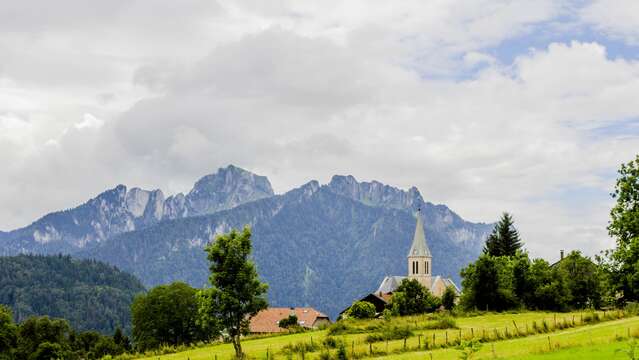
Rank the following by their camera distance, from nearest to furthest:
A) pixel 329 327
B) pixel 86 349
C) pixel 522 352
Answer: pixel 522 352, pixel 329 327, pixel 86 349

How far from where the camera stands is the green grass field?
126ft

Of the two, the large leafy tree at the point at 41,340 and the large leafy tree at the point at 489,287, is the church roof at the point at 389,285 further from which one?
the large leafy tree at the point at 489,287

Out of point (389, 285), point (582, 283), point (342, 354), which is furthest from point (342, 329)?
point (389, 285)

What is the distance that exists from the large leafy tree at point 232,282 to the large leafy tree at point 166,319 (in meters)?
69.2

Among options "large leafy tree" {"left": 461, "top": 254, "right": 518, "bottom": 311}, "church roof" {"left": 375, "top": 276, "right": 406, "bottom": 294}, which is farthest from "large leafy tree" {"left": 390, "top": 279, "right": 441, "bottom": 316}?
"church roof" {"left": 375, "top": 276, "right": 406, "bottom": 294}

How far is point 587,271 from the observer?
271ft

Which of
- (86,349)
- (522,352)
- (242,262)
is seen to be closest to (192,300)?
(86,349)

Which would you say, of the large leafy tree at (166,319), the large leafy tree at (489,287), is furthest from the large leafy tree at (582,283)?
the large leafy tree at (166,319)

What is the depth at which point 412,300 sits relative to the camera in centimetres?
11025

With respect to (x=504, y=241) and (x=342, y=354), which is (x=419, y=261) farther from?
(x=342, y=354)

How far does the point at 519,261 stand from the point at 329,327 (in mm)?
28564

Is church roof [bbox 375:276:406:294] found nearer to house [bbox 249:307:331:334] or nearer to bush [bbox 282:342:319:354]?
house [bbox 249:307:331:334]

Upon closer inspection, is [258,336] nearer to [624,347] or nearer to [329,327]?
[329,327]

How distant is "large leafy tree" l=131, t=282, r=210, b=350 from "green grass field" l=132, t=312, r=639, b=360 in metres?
53.4
